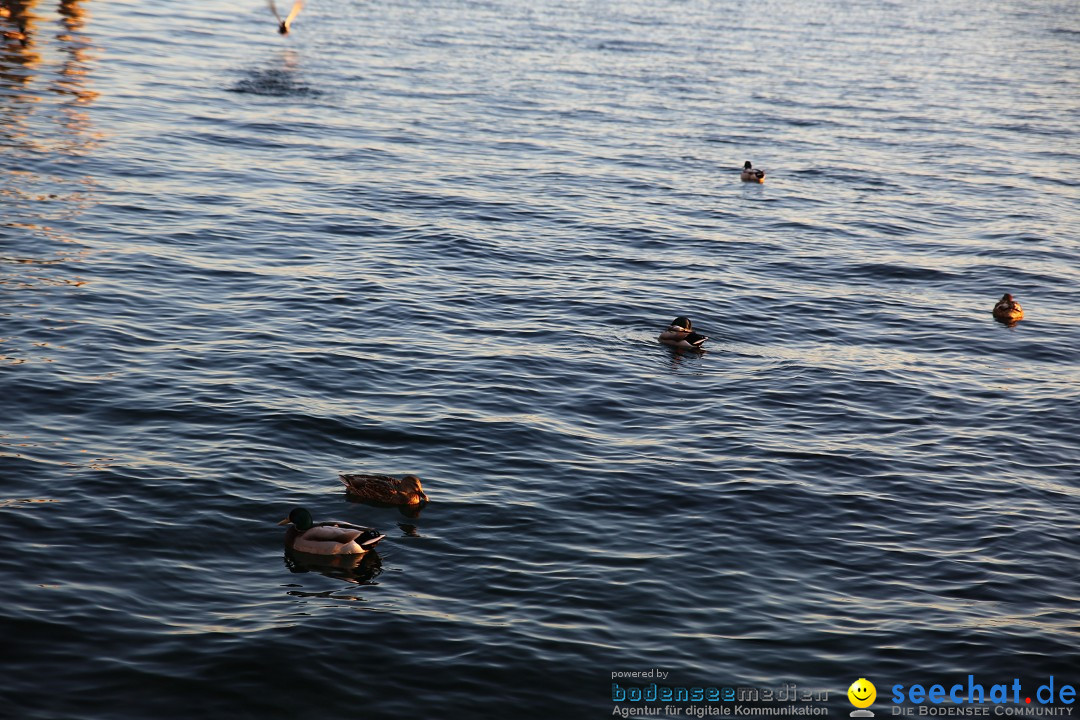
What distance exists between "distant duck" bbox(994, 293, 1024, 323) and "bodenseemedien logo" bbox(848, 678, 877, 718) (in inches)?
697

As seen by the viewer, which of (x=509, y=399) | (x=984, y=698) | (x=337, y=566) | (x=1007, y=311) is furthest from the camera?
(x=1007, y=311)

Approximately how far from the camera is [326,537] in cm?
1559

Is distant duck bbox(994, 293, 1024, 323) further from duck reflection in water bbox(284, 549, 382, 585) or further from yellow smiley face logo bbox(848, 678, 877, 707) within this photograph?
duck reflection in water bbox(284, 549, 382, 585)

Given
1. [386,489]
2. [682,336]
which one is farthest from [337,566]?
[682,336]

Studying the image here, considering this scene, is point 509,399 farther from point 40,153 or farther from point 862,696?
point 40,153

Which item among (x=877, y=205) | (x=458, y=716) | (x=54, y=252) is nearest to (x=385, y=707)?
(x=458, y=716)

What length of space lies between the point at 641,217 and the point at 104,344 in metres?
18.7

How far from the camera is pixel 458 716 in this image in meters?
12.9

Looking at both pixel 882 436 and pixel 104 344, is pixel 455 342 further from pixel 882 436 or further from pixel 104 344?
pixel 882 436

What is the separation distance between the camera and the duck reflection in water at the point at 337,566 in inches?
618

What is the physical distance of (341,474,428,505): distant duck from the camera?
16891 millimetres

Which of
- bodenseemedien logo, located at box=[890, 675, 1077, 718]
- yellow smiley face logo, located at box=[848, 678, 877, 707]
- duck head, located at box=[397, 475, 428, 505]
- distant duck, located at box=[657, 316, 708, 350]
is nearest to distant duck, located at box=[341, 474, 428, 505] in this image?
duck head, located at box=[397, 475, 428, 505]

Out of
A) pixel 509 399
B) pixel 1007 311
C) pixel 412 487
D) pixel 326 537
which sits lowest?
pixel 326 537

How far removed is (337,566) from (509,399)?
7.08 m
